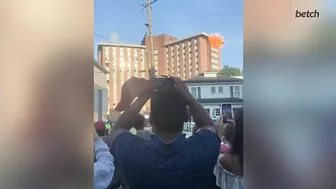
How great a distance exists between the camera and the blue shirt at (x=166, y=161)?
1537 mm

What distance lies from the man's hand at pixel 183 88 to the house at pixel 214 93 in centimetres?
1

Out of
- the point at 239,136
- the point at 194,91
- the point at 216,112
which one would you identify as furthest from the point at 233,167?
the point at 194,91

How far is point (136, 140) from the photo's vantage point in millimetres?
1548

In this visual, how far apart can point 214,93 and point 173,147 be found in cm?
29

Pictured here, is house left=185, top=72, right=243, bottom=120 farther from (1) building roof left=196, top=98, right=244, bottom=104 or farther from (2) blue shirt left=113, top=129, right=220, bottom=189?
(2) blue shirt left=113, top=129, right=220, bottom=189

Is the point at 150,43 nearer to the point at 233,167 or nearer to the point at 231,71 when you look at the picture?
the point at 231,71

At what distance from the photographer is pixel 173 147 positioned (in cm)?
155

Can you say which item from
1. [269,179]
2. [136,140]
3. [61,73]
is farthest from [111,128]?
[269,179]

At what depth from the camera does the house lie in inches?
58.5

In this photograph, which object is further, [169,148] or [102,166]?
[169,148]

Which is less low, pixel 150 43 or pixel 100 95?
pixel 150 43

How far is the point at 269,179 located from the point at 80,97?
0.84 metres

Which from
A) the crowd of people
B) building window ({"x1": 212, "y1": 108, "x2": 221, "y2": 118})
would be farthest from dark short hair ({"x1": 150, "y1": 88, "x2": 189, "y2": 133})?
building window ({"x1": 212, "y1": 108, "x2": 221, "y2": 118})

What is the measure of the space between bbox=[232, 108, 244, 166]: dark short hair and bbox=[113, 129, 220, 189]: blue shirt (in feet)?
0.32
